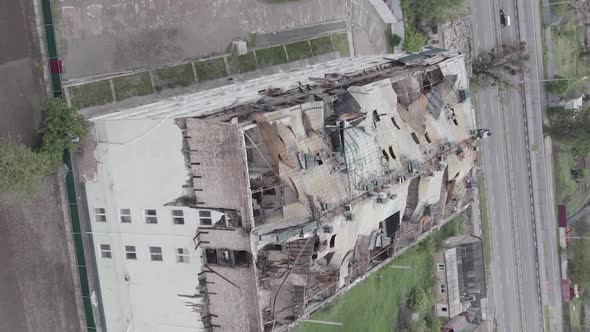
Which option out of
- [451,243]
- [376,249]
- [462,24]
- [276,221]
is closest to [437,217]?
[376,249]

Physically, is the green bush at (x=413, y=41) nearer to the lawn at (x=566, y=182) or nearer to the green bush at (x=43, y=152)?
the lawn at (x=566, y=182)

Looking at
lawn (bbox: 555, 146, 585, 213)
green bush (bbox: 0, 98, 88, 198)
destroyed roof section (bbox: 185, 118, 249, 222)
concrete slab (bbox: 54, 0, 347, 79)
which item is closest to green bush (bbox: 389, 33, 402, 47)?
concrete slab (bbox: 54, 0, 347, 79)

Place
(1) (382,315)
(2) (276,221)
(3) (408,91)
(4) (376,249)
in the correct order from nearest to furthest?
(2) (276,221) < (4) (376,249) < (3) (408,91) < (1) (382,315)

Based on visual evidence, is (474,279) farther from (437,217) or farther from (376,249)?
(376,249)

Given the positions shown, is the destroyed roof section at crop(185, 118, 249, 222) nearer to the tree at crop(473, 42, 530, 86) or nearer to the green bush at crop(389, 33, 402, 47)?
the green bush at crop(389, 33, 402, 47)

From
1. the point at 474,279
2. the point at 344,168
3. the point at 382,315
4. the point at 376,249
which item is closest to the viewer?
the point at 344,168

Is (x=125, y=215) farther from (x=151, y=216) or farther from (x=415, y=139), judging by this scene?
(x=415, y=139)
